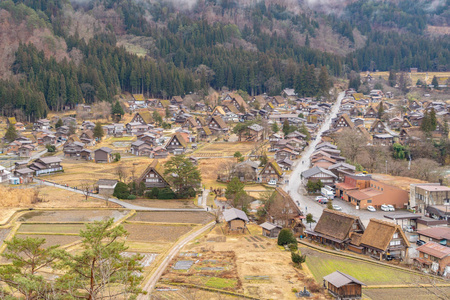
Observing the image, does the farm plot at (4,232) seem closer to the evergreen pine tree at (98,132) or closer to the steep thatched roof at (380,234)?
the steep thatched roof at (380,234)

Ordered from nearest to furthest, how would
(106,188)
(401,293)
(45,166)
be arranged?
(401,293)
(106,188)
(45,166)

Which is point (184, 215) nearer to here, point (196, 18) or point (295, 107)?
point (295, 107)

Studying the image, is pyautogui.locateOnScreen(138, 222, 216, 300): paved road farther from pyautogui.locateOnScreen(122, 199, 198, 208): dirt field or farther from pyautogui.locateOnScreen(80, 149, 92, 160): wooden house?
pyautogui.locateOnScreen(80, 149, 92, 160): wooden house

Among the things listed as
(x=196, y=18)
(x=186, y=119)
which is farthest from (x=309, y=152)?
(x=196, y=18)

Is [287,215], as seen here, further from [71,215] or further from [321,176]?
[71,215]

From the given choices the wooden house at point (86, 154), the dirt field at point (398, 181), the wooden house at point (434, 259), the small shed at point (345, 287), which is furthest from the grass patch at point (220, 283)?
the wooden house at point (86, 154)

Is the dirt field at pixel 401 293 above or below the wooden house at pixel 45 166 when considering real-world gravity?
above

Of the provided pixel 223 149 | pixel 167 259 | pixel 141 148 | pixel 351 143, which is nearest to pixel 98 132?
pixel 141 148
